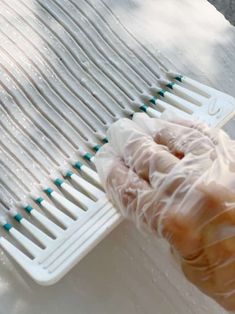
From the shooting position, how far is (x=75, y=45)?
0.97m

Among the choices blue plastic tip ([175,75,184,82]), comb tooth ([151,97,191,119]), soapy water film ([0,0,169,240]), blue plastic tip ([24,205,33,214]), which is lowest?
comb tooth ([151,97,191,119])

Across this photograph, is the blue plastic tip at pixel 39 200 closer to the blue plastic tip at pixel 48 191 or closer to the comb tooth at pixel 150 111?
the blue plastic tip at pixel 48 191

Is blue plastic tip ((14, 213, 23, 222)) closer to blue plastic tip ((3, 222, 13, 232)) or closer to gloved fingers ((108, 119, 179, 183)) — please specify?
blue plastic tip ((3, 222, 13, 232))

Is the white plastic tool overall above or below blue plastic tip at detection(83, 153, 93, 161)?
below

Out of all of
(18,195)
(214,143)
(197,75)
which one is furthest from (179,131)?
(197,75)

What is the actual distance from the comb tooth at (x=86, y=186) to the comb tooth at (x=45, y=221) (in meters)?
0.07

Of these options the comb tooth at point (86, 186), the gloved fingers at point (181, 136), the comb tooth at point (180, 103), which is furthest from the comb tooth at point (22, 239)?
the comb tooth at point (180, 103)

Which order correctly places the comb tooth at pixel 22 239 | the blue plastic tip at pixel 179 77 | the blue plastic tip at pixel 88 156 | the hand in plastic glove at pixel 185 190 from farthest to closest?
the blue plastic tip at pixel 179 77, the blue plastic tip at pixel 88 156, the comb tooth at pixel 22 239, the hand in plastic glove at pixel 185 190

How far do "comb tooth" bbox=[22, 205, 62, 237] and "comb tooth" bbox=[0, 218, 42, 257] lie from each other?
0.03 meters

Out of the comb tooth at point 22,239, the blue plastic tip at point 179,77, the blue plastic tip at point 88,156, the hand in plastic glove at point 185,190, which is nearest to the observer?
the hand in plastic glove at point 185,190

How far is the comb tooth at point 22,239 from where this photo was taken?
743 mm

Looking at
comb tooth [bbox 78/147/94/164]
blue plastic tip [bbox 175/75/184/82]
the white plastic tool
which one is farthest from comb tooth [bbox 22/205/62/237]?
blue plastic tip [bbox 175/75/184/82]

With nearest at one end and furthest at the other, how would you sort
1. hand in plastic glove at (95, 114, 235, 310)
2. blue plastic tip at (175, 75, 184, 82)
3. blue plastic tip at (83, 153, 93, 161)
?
1. hand in plastic glove at (95, 114, 235, 310)
2. blue plastic tip at (83, 153, 93, 161)
3. blue plastic tip at (175, 75, 184, 82)

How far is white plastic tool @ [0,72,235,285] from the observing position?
0.72m
